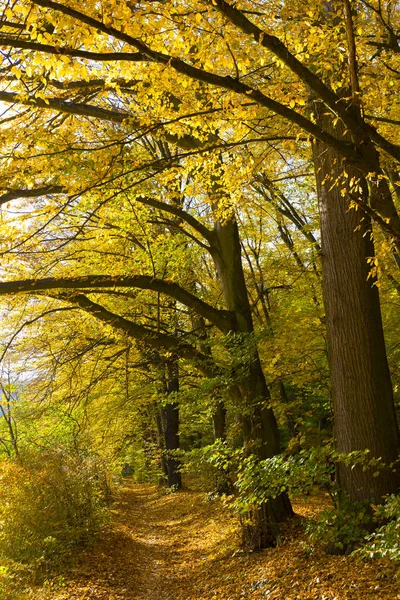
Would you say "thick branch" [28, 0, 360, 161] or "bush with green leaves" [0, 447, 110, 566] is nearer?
"thick branch" [28, 0, 360, 161]

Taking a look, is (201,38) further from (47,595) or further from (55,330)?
(55,330)

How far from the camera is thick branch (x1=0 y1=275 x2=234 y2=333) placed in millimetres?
7125

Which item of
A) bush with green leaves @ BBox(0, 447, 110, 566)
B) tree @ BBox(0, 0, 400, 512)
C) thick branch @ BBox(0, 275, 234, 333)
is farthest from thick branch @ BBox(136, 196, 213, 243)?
bush with green leaves @ BBox(0, 447, 110, 566)

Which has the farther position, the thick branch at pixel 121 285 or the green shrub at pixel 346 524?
the thick branch at pixel 121 285

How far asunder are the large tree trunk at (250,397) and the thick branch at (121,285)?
14.9 inches

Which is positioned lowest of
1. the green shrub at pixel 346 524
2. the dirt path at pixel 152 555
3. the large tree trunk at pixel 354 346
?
the dirt path at pixel 152 555

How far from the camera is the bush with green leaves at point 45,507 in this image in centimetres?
834

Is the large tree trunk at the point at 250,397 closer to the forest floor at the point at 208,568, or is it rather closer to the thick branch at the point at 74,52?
the forest floor at the point at 208,568

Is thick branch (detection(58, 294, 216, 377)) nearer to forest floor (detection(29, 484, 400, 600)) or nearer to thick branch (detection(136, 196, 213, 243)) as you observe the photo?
thick branch (detection(136, 196, 213, 243))

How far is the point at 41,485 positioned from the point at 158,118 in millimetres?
7128

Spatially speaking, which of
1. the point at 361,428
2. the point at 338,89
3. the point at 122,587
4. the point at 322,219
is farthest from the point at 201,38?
the point at 122,587

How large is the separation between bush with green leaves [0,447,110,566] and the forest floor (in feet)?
1.58

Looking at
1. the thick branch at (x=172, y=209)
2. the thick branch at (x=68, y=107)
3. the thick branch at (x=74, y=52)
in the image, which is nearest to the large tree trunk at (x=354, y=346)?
the thick branch at (x=74, y=52)

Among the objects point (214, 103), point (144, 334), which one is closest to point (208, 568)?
point (144, 334)
